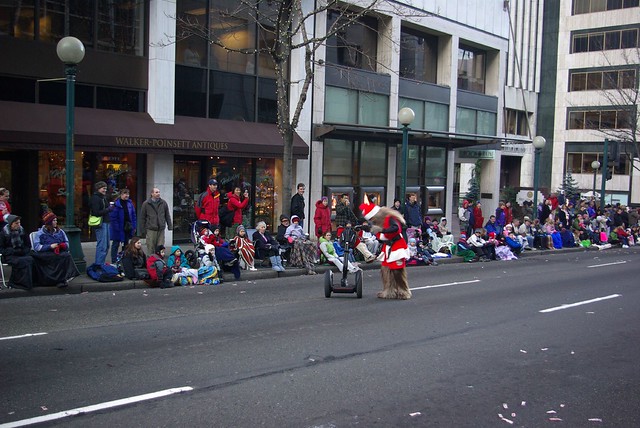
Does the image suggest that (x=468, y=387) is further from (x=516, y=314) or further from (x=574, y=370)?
(x=516, y=314)

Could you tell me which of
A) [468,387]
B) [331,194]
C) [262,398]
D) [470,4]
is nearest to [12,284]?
[262,398]

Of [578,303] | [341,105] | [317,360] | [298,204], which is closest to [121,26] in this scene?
[298,204]

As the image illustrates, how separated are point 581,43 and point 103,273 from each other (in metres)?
52.4

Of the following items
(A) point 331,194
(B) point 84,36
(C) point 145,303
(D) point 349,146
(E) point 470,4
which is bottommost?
(C) point 145,303

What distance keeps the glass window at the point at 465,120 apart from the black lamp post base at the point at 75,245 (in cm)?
2116

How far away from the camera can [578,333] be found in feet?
32.7

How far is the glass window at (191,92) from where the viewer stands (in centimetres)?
2048

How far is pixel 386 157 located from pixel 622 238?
11.0 metres

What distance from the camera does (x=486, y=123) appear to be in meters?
33.9

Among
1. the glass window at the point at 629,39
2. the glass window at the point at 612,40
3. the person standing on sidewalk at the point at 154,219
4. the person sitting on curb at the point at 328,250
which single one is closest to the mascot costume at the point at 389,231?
the person sitting on curb at the point at 328,250

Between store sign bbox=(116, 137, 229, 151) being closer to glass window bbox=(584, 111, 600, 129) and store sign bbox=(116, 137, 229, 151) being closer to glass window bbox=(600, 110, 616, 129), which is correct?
glass window bbox=(600, 110, 616, 129)

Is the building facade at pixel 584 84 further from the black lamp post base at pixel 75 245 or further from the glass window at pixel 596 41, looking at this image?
the black lamp post base at pixel 75 245

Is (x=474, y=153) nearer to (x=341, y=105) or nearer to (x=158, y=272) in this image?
(x=341, y=105)

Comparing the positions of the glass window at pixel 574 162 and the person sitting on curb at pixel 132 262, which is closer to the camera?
the person sitting on curb at pixel 132 262
